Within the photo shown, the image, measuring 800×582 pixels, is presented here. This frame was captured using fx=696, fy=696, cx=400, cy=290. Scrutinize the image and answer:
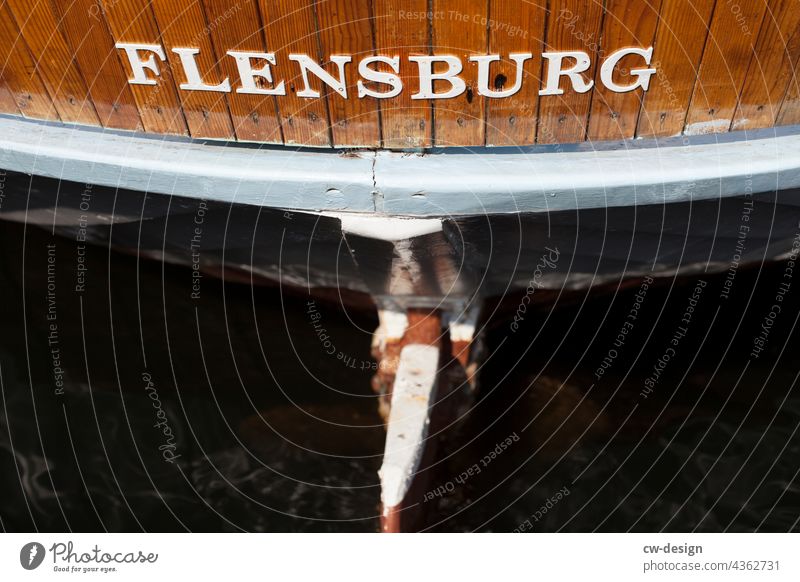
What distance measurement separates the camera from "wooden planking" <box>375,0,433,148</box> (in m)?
1.97

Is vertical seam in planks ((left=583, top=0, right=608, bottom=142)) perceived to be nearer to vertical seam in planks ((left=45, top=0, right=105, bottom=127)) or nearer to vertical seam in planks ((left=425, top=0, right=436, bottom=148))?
vertical seam in planks ((left=425, top=0, right=436, bottom=148))

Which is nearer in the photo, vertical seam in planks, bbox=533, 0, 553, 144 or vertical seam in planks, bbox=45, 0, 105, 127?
vertical seam in planks, bbox=533, 0, 553, 144

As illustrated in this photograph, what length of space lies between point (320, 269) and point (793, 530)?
2.39 metres

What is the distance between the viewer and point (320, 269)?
2959 millimetres

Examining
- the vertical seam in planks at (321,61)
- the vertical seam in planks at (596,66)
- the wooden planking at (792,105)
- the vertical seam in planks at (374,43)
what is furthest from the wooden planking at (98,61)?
the wooden planking at (792,105)

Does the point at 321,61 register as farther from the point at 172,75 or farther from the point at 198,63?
the point at 172,75

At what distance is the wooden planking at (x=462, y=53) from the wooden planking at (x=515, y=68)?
29mm

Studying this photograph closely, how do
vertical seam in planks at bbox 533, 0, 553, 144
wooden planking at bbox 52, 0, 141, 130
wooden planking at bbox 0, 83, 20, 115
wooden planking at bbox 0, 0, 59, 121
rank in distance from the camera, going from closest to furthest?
vertical seam in planks at bbox 533, 0, 553, 144 → wooden planking at bbox 52, 0, 141, 130 → wooden planking at bbox 0, 0, 59, 121 → wooden planking at bbox 0, 83, 20, 115

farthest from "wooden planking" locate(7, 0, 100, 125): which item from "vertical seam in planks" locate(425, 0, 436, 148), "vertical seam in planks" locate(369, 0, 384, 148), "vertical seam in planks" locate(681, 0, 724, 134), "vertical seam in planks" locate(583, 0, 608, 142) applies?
"vertical seam in planks" locate(681, 0, 724, 134)

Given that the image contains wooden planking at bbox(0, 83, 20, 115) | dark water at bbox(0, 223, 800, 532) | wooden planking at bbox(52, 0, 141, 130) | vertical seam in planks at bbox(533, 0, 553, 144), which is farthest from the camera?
dark water at bbox(0, 223, 800, 532)

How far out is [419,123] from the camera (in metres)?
2.22

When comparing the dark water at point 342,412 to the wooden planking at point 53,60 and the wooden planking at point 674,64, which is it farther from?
the wooden planking at point 53,60

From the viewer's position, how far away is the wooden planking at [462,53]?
1.96m
